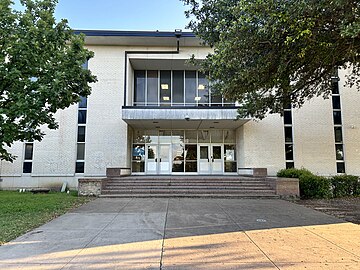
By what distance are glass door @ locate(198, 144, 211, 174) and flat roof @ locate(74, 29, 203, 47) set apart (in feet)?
23.3

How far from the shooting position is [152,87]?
19828mm

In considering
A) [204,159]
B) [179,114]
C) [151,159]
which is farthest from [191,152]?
[179,114]

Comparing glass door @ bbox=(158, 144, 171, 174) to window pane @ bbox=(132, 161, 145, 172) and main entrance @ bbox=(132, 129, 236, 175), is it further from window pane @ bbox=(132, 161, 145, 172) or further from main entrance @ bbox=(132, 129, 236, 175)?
window pane @ bbox=(132, 161, 145, 172)

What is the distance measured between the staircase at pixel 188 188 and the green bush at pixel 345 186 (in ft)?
11.1

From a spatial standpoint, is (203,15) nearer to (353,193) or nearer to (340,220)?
(340,220)

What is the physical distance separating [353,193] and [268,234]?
1017 cm

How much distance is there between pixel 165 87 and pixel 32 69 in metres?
11.7

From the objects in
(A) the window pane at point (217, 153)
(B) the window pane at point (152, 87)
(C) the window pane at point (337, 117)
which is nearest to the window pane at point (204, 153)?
(A) the window pane at point (217, 153)

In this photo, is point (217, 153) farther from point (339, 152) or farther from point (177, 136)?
point (339, 152)

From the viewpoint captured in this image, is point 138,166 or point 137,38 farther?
point 138,166

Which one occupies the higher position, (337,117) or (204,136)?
(337,117)

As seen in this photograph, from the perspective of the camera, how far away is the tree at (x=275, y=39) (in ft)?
20.4

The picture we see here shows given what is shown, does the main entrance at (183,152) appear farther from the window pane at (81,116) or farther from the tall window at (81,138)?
the window pane at (81,116)

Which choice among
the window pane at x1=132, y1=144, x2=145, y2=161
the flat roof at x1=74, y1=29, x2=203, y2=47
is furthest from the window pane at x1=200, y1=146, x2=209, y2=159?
the flat roof at x1=74, y1=29, x2=203, y2=47
